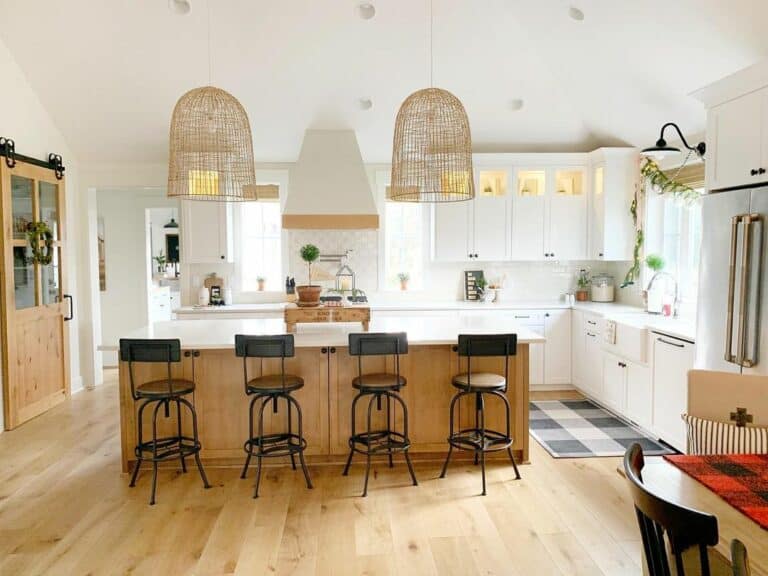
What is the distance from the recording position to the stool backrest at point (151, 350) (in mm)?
3623

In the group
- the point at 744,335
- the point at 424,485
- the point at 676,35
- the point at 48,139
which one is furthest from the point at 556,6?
the point at 48,139

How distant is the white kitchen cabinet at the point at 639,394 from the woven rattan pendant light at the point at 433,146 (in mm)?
2579

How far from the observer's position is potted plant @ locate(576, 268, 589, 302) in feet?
22.0

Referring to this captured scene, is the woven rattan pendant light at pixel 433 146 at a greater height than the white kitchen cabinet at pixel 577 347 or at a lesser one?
greater

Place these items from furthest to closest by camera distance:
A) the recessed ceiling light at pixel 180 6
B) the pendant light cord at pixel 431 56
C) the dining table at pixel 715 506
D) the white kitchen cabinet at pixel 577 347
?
the white kitchen cabinet at pixel 577 347 < the pendant light cord at pixel 431 56 < the recessed ceiling light at pixel 180 6 < the dining table at pixel 715 506

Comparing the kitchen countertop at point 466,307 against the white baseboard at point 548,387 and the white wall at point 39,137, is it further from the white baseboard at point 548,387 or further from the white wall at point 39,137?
the white wall at point 39,137

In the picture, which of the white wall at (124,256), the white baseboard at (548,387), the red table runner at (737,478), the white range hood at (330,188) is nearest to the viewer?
the red table runner at (737,478)

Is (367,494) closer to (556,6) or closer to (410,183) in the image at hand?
(410,183)

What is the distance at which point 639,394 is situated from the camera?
4.77 meters

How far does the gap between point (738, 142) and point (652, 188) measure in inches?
101

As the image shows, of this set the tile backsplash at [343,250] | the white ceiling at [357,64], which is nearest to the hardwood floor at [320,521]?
the tile backsplash at [343,250]

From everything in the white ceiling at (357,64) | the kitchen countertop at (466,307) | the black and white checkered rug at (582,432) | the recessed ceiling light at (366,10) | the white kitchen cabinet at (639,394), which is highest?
the recessed ceiling light at (366,10)

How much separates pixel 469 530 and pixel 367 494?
2.46 ft

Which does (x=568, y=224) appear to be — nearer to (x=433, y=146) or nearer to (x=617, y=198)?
(x=617, y=198)
